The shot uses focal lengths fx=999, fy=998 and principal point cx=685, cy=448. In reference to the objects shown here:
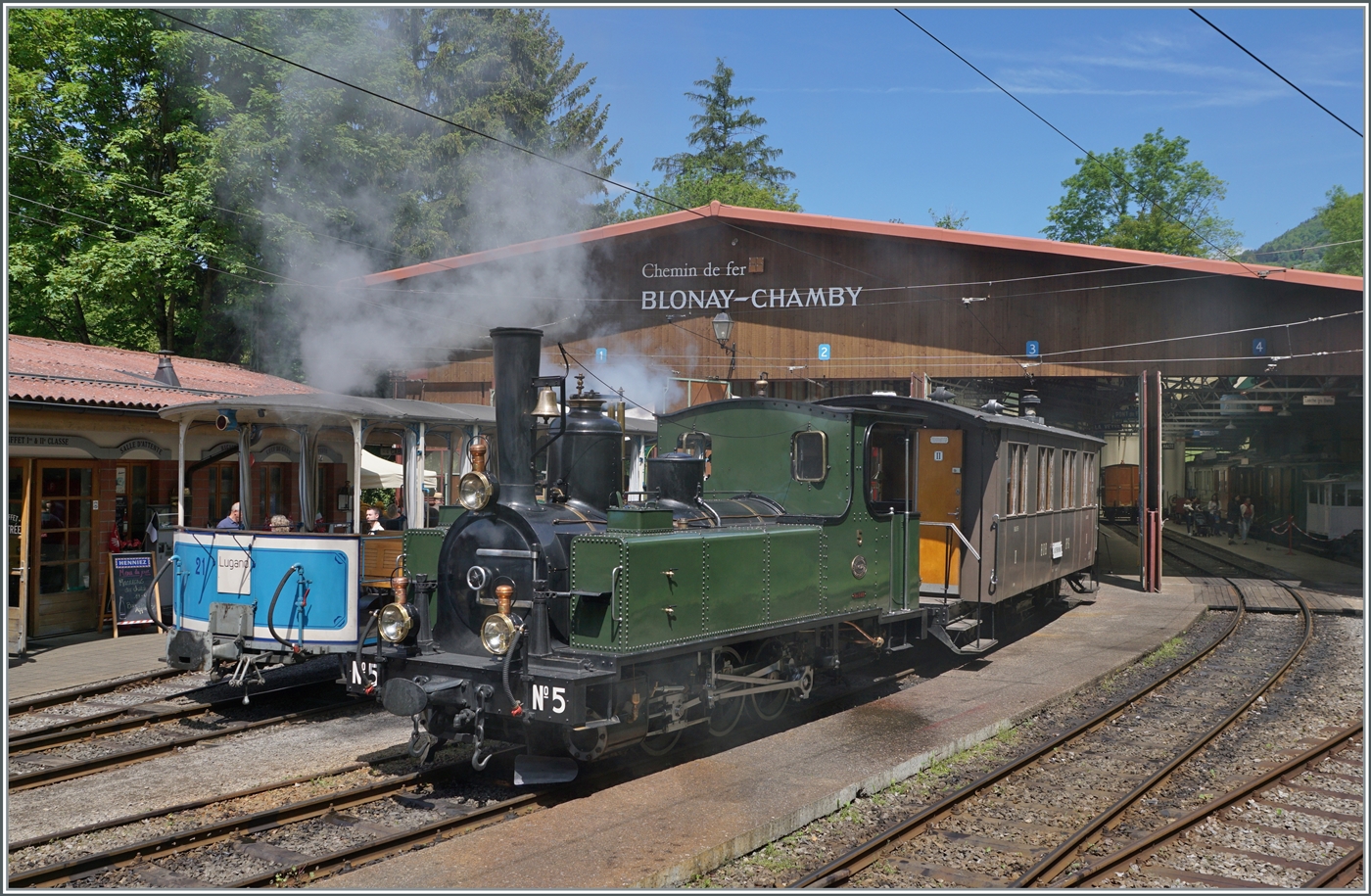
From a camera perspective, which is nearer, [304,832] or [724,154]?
[304,832]

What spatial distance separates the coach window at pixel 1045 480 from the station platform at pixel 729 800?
2814mm

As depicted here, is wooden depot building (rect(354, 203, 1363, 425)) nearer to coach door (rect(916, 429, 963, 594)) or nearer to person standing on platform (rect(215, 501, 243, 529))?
coach door (rect(916, 429, 963, 594))

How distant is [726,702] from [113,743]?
199 inches

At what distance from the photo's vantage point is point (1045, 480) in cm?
1351

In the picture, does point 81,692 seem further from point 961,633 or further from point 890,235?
point 890,235

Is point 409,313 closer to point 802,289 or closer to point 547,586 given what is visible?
point 802,289

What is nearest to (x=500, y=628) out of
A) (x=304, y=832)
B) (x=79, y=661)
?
(x=304, y=832)

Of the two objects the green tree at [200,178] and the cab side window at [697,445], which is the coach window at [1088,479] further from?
the green tree at [200,178]

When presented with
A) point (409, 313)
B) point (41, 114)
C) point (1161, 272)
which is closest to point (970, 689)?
point (1161, 272)

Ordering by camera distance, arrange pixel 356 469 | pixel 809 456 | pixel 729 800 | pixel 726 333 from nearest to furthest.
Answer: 1. pixel 729 800
2. pixel 809 456
3. pixel 356 469
4. pixel 726 333

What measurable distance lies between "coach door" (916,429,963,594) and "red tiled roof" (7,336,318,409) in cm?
937

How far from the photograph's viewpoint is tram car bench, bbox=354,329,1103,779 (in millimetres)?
6453

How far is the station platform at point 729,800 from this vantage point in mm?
5133

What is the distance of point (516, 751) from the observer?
25.2 ft
